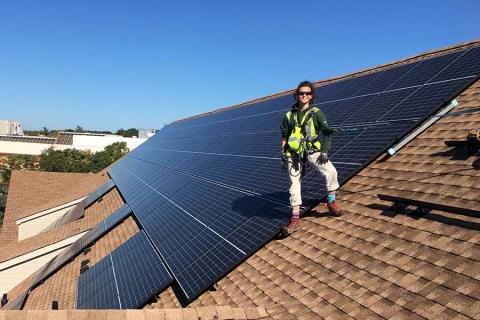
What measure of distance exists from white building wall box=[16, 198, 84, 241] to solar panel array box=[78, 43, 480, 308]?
15.5 meters

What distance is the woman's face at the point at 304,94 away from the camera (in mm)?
5949

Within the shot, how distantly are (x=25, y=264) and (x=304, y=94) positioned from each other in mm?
16725

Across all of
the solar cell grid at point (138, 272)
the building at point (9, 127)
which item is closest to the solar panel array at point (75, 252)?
the solar cell grid at point (138, 272)

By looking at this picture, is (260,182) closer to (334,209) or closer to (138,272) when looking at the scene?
(334,209)

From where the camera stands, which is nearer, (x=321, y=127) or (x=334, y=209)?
(x=321, y=127)

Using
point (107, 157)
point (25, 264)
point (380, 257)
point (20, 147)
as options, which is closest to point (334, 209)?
point (380, 257)

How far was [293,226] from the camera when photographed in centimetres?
Answer: 645

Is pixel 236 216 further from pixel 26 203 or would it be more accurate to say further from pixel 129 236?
pixel 26 203

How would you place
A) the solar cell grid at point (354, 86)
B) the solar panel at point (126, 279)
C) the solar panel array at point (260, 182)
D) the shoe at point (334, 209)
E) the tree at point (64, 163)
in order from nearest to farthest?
the shoe at point (334, 209) < the solar panel array at point (260, 182) < the solar panel at point (126, 279) < the solar cell grid at point (354, 86) < the tree at point (64, 163)

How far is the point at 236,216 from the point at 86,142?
98.9m

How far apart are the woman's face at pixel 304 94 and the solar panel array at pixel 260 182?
1.78 m

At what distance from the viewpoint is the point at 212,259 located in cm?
689

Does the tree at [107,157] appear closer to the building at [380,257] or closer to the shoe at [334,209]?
the building at [380,257]

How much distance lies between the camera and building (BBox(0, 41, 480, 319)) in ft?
12.5
